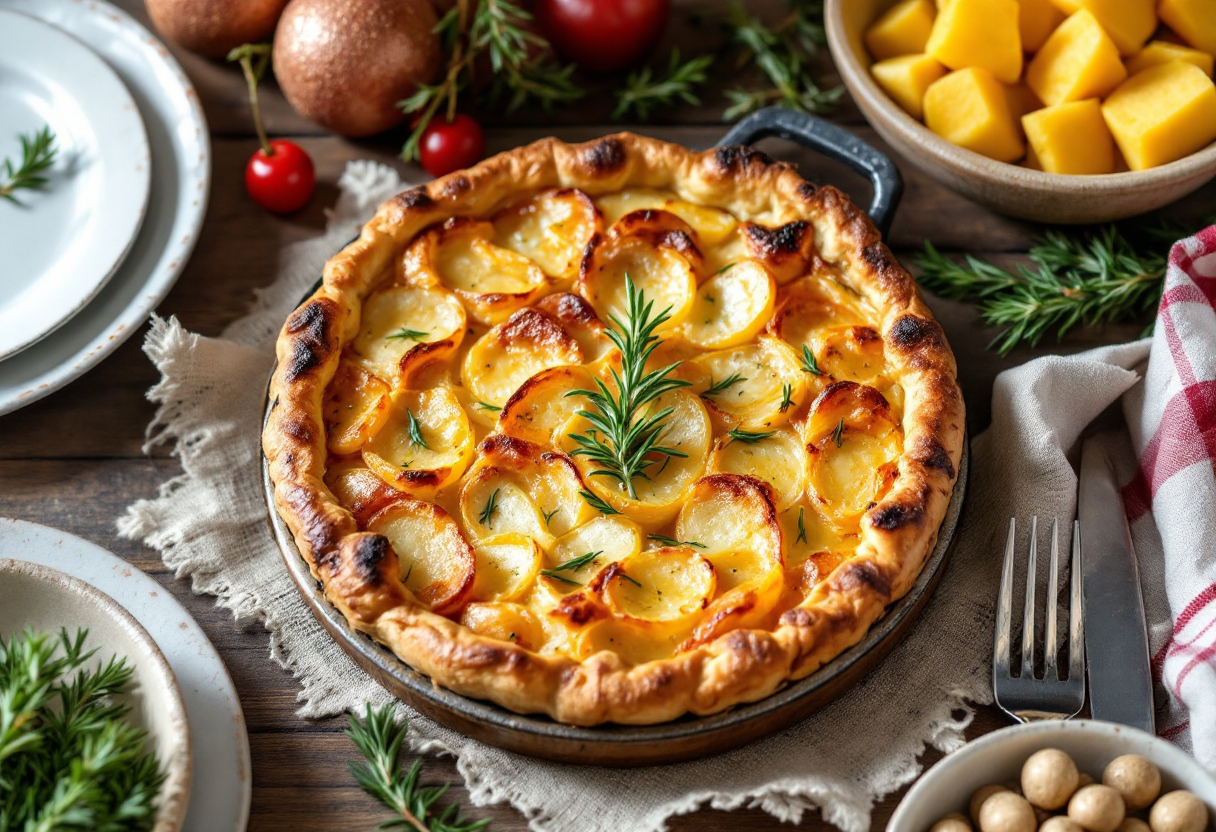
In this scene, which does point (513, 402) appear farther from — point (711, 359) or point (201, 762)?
point (201, 762)

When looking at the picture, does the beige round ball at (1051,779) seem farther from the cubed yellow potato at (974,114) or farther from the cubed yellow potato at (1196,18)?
the cubed yellow potato at (1196,18)

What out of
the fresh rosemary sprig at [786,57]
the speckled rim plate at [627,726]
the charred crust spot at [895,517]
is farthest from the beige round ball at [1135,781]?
the fresh rosemary sprig at [786,57]

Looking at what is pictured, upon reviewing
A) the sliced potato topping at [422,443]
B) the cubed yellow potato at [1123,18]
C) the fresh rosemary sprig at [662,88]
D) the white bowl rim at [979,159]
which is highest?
the cubed yellow potato at [1123,18]

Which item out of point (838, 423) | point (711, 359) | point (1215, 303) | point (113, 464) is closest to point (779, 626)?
point (838, 423)

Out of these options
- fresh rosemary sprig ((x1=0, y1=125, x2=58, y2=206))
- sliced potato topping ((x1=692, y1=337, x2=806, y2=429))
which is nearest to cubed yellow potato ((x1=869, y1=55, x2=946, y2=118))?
sliced potato topping ((x1=692, y1=337, x2=806, y2=429))

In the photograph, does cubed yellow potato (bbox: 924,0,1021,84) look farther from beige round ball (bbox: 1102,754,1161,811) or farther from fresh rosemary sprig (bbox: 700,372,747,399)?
beige round ball (bbox: 1102,754,1161,811)
